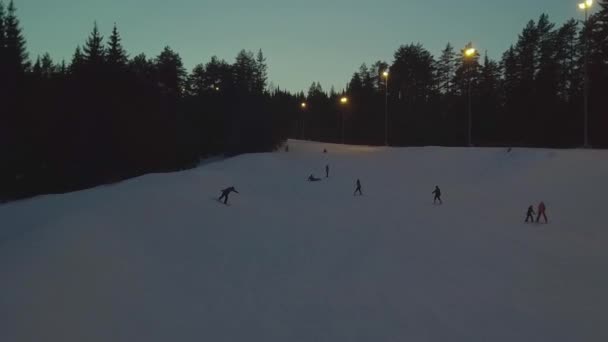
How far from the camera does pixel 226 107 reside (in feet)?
200

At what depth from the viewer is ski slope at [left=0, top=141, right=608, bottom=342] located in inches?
331

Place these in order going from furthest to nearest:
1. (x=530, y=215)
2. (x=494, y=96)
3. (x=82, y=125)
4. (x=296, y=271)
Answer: (x=494, y=96)
(x=82, y=125)
(x=530, y=215)
(x=296, y=271)

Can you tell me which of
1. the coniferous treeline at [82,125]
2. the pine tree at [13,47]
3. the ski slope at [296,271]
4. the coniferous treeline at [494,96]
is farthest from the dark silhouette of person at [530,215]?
the pine tree at [13,47]

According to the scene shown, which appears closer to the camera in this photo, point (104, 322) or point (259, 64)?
point (104, 322)

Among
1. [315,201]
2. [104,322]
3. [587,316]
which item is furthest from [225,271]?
[315,201]

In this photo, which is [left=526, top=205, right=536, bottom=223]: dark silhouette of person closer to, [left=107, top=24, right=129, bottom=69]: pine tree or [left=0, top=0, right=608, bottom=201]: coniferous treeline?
[left=0, top=0, right=608, bottom=201]: coniferous treeline

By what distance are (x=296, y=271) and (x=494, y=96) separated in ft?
240

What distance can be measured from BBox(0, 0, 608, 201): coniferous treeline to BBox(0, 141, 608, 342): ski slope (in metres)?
23.0

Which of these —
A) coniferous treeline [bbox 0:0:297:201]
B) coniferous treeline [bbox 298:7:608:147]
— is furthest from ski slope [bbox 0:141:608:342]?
coniferous treeline [bbox 298:7:608:147]

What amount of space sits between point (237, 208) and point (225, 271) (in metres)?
9.96

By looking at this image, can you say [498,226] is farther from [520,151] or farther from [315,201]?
[520,151]

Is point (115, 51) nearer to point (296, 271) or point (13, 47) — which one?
point (13, 47)

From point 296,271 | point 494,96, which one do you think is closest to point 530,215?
point 296,271

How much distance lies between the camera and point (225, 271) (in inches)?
473
